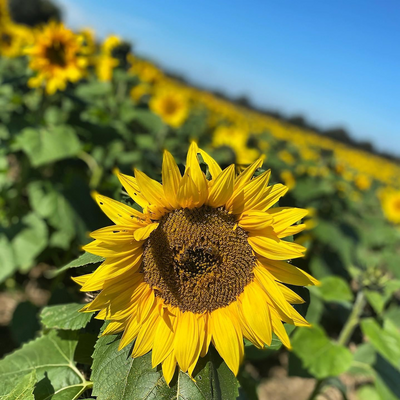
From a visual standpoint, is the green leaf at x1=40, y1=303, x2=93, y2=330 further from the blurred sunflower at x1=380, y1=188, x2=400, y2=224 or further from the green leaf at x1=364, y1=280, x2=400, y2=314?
the blurred sunflower at x1=380, y1=188, x2=400, y2=224

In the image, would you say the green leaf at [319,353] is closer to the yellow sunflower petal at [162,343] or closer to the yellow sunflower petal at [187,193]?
the yellow sunflower petal at [162,343]

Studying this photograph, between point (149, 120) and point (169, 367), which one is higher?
point (169, 367)

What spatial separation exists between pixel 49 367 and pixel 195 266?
670 mm

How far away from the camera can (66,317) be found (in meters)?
1.30

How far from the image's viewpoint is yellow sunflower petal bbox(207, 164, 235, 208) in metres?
1.10

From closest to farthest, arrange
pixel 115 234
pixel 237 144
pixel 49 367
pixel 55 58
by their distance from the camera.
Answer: pixel 115 234 < pixel 49 367 < pixel 55 58 < pixel 237 144

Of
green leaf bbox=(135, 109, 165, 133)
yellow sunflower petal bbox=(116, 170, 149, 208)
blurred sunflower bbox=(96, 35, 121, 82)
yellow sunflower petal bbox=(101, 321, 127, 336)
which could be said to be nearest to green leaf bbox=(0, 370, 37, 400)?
yellow sunflower petal bbox=(101, 321, 127, 336)

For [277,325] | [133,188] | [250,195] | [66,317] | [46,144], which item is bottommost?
[46,144]

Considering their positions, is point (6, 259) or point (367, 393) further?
point (367, 393)

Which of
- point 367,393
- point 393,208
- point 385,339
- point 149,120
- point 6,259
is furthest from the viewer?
point 393,208

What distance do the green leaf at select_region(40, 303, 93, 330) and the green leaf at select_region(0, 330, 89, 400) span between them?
0.14 metres

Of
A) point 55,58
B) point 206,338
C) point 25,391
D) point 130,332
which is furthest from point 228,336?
point 55,58

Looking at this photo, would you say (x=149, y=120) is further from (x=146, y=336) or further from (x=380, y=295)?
(x=146, y=336)

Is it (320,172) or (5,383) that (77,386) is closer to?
(5,383)
